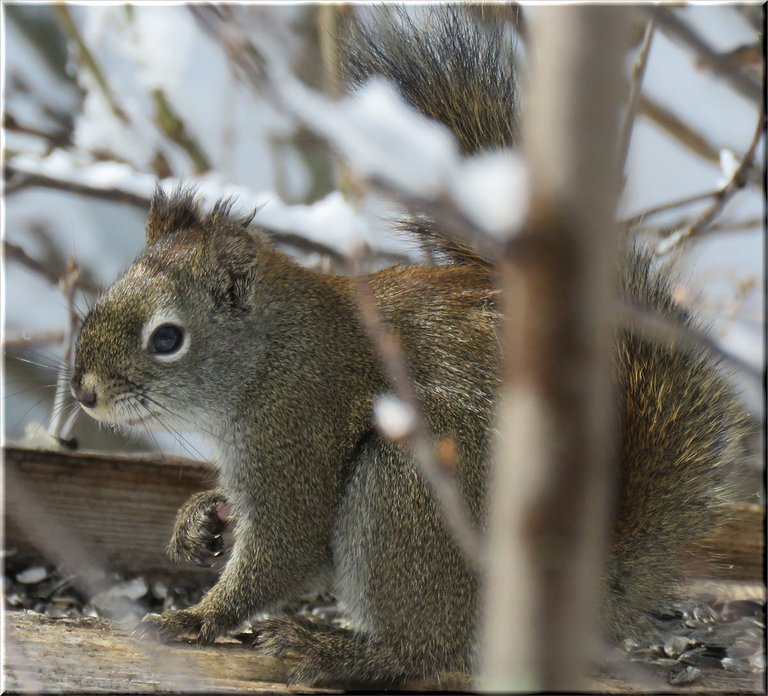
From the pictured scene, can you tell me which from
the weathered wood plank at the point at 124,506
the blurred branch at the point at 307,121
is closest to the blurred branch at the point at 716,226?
the weathered wood plank at the point at 124,506

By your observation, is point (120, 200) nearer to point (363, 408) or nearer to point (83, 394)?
point (83, 394)

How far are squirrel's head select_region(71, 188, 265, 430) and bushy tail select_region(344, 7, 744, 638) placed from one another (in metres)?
0.36

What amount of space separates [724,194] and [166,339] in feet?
4.27

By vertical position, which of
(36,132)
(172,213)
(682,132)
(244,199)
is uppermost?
(682,132)

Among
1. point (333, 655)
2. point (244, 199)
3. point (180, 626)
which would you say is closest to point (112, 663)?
point (180, 626)

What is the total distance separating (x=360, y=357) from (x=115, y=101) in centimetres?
195

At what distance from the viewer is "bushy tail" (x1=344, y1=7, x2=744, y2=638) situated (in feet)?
5.60

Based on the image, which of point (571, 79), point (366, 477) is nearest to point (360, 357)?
point (366, 477)

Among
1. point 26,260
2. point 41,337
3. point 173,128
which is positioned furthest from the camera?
point 173,128

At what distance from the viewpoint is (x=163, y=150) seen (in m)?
3.64

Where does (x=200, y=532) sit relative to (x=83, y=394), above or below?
below

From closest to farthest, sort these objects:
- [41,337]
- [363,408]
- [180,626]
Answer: [180,626]
[363,408]
[41,337]

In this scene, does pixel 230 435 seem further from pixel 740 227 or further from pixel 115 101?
pixel 115 101

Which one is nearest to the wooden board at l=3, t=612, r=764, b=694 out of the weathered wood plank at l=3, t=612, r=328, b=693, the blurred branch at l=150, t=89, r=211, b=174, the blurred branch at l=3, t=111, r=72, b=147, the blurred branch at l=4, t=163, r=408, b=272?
the weathered wood plank at l=3, t=612, r=328, b=693
